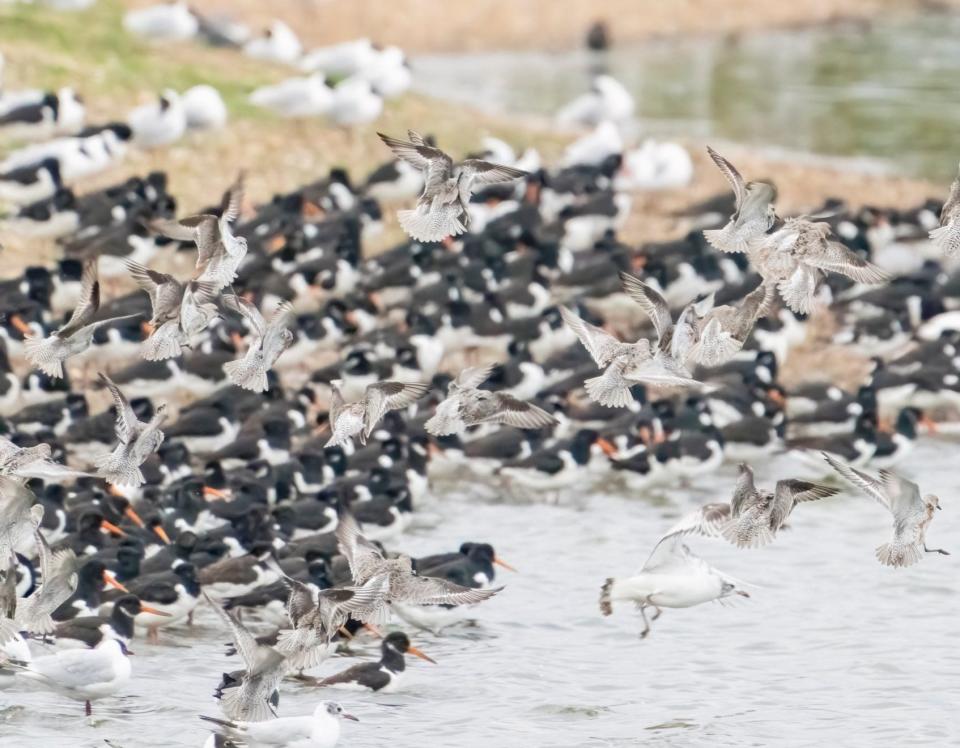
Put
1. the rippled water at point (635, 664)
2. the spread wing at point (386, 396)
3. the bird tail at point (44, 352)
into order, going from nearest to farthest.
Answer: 1. the bird tail at point (44, 352)
2. the spread wing at point (386, 396)
3. the rippled water at point (635, 664)

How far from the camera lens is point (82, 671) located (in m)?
12.5

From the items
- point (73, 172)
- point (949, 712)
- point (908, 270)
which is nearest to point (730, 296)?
point (908, 270)

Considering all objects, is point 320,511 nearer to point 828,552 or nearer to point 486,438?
point 486,438

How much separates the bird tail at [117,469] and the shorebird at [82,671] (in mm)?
1473

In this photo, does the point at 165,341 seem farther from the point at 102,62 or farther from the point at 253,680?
the point at 102,62

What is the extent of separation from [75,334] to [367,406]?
1.89m

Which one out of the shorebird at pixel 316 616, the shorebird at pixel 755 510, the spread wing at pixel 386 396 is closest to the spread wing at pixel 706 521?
the shorebird at pixel 755 510

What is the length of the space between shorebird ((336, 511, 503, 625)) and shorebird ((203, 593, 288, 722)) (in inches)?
27.4

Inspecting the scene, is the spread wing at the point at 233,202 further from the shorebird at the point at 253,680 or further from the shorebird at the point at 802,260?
the shorebird at the point at 802,260

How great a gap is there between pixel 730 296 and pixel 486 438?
4.73 meters

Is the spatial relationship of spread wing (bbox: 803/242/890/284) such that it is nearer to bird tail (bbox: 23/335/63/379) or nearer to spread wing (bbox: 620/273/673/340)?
spread wing (bbox: 620/273/673/340)

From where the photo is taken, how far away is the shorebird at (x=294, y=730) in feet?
38.2

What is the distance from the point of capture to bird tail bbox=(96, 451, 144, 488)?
11656 mm

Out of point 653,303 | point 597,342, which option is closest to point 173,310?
point 597,342
